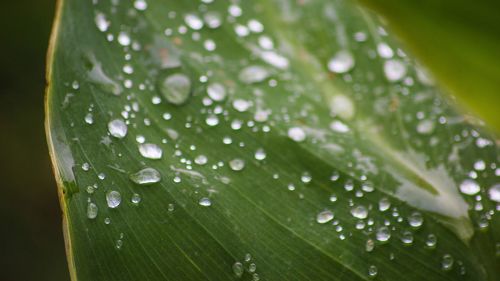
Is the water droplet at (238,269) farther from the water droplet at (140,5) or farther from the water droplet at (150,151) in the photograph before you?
the water droplet at (140,5)

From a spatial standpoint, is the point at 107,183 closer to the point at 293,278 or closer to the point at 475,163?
the point at 293,278

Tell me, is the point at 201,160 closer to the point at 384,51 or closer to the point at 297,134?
the point at 297,134

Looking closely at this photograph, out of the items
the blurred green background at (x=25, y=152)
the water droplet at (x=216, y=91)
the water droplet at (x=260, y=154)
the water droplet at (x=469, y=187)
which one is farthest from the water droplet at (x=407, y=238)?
the blurred green background at (x=25, y=152)

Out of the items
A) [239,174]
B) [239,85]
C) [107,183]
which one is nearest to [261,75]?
[239,85]

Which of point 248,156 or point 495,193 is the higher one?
point 248,156

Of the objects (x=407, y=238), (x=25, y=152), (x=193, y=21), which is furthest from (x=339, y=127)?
(x=25, y=152)

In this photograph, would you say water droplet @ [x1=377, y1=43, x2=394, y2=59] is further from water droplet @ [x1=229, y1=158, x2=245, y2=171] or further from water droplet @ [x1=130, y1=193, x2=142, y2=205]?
water droplet @ [x1=130, y1=193, x2=142, y2=205]
